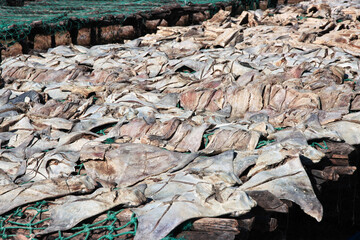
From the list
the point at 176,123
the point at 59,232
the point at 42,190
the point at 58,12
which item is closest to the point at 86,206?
the point at 59,232

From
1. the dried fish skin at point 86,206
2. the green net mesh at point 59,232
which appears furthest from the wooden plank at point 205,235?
the dried fish skin at point 86,206

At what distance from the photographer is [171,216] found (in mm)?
3223

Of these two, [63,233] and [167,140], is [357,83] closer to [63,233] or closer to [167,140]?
[167,140]

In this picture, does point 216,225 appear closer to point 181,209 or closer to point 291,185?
point 181,209

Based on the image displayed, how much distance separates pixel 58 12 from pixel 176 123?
8334mm

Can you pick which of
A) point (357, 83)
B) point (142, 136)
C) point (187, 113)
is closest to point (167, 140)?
→ point (142, 136)

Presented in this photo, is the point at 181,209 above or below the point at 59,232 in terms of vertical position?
above

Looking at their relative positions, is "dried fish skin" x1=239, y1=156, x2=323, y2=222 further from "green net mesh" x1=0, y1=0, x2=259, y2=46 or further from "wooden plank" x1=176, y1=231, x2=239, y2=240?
"green net mesh" x1=0, y1=0, x2=259, y2=46

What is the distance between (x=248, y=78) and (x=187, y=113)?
69.6 inches

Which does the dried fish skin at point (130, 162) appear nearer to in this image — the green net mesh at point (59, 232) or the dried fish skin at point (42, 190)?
the dried fish skin at point (42, 190)

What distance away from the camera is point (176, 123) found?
17.5 ft

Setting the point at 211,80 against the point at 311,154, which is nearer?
the point at 311,154

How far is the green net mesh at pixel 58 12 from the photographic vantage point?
32.8 feet

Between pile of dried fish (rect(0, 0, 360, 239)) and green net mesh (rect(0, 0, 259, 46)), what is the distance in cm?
76
